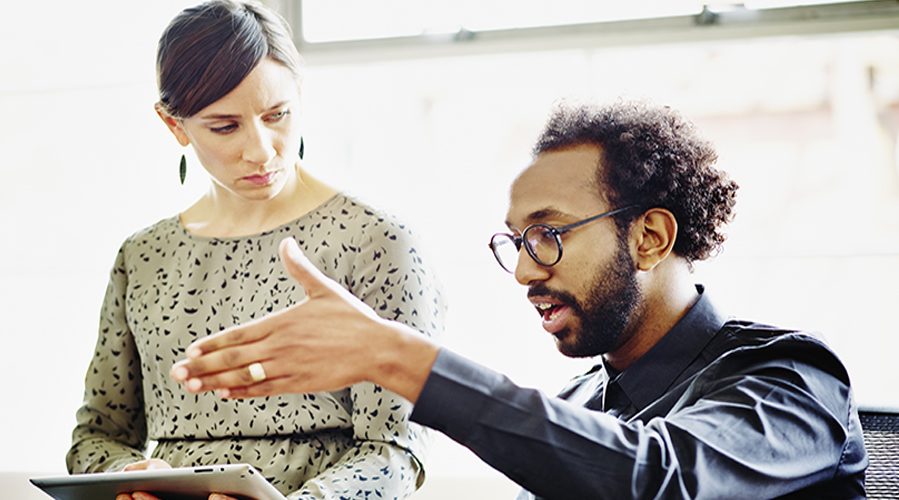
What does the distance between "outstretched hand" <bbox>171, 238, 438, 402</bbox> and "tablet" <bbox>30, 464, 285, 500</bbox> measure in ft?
0.89

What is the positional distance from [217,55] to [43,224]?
1.51 meters

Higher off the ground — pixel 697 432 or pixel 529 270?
pixel 529 270

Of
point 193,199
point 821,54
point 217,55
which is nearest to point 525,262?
point 217,55

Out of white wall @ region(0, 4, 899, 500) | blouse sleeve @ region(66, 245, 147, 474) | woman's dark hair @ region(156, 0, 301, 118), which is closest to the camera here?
woman's dark hair @ region(156, 0, 301, 118)

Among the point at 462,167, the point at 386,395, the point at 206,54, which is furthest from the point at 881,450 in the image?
the point at 462,167

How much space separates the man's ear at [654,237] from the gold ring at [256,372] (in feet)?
2.09

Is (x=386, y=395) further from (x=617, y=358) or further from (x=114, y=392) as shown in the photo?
(x=114, y=392)

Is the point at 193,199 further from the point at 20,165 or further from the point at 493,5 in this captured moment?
the point at 493,5

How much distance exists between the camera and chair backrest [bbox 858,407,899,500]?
1.15 meters

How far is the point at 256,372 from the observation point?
2.49ft

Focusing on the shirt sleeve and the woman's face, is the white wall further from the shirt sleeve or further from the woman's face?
the shirt sleeve

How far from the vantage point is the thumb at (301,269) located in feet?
2.52

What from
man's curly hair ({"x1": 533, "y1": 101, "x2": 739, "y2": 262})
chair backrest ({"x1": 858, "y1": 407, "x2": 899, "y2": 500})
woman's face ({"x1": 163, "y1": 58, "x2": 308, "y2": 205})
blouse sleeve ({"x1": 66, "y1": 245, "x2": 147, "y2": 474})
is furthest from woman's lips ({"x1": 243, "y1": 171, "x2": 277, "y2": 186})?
chair backrest ({"x1": 858, "y1": 407, "x2": 899, "y2": 500})

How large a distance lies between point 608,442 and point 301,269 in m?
0.36
